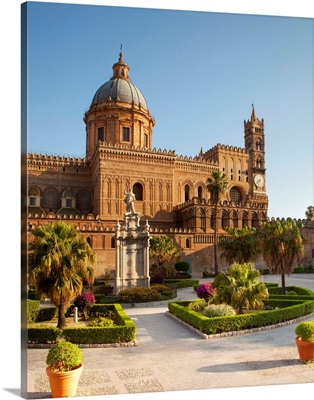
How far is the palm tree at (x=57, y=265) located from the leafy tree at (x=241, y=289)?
214 inches

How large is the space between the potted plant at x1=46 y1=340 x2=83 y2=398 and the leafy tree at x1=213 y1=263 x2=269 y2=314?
26.5 ft

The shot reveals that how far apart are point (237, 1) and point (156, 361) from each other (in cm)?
896

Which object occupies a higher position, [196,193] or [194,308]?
[196,193]

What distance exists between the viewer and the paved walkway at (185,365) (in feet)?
26.3

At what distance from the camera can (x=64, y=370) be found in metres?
7.45

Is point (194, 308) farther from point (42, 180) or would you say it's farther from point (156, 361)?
point (42, 180)

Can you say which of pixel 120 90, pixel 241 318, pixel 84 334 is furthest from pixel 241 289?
pixel 120 90

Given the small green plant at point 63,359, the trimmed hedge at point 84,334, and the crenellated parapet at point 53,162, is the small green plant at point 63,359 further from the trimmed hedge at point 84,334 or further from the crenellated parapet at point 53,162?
the crenellated parapet at point 53,162

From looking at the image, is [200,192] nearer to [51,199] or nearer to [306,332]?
[51,199]

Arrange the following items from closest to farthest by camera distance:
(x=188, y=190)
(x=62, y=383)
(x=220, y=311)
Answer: (x=62, y=383) → (x=220, y=311) → (x=188, y=190)

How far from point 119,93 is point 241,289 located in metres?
38.8

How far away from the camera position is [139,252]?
2242 cm
